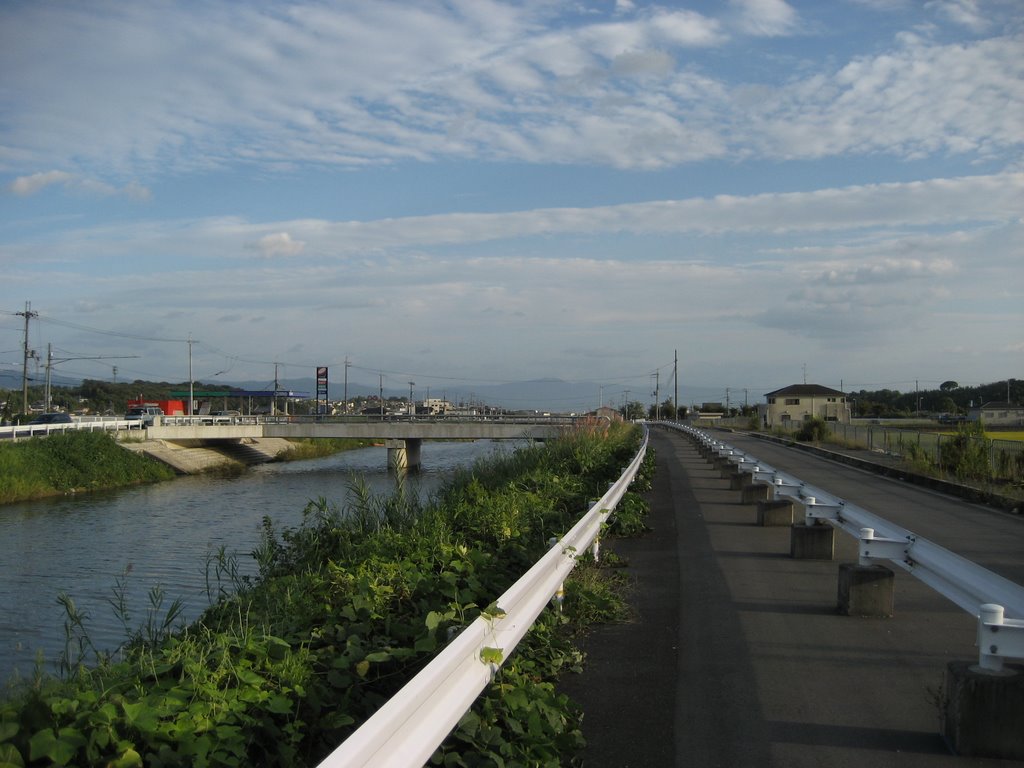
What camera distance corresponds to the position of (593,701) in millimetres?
5539

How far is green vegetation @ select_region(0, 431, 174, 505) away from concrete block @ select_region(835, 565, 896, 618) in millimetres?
34566

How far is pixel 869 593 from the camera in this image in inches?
299

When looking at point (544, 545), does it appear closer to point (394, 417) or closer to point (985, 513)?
point (985, 513)

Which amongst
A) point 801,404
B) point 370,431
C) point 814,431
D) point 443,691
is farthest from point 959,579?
point 801,404

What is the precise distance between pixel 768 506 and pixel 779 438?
44.3 meters

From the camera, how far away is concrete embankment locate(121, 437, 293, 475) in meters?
50.1

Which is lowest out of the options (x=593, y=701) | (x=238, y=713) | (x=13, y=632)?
(x=13, y=632)

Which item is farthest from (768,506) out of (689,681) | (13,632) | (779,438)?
(779,438)

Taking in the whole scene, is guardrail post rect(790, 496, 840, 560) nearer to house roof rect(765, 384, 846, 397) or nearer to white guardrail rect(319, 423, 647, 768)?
white guardrail rect(319, 423, 647, 768)

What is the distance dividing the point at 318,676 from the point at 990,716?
3487mm

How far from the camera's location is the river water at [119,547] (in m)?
11.7

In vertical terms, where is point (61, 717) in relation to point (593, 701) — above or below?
above

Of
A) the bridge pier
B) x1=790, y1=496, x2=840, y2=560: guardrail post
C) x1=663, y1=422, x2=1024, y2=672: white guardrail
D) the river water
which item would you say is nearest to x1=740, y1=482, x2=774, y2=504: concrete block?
x1=790, y1=496, x2=840, y2=560: guardrail post

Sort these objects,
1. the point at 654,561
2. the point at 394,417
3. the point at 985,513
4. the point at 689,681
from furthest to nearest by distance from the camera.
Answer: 1. the point at 394,417
2. the point at 985,513
3. the point at 654,561
4. the point at 689,681
